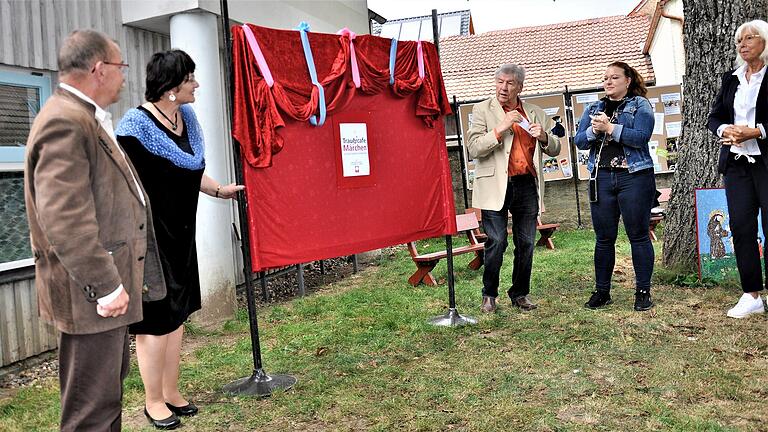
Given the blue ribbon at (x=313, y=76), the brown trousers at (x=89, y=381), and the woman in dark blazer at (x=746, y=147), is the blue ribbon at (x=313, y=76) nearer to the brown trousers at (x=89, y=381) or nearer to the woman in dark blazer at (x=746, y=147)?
the brown trousers at (x=89, y=381)

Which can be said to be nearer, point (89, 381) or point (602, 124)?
point (89, 381)

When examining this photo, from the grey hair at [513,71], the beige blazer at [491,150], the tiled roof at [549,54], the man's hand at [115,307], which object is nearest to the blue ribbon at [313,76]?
the beige blazer at [491,150]

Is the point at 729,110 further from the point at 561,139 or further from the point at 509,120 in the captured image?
the point at 561,139

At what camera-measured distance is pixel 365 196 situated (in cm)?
520

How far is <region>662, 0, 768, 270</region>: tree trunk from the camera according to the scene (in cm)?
646

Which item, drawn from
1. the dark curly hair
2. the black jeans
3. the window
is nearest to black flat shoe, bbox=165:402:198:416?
the dark curly hair

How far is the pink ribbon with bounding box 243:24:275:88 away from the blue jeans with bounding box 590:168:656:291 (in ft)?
9.45

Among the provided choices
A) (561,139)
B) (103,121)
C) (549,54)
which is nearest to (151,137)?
(103,121)

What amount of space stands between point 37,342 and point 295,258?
2305 mm

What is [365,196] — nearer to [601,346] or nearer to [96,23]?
[601,346]

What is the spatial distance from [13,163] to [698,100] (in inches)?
241

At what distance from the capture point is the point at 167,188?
3.60 m

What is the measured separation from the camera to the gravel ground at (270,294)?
199 inches

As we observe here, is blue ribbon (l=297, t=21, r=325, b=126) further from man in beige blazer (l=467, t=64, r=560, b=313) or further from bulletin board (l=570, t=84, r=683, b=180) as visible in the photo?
bulletin board (l=570, t=84, r=683, b=180)
